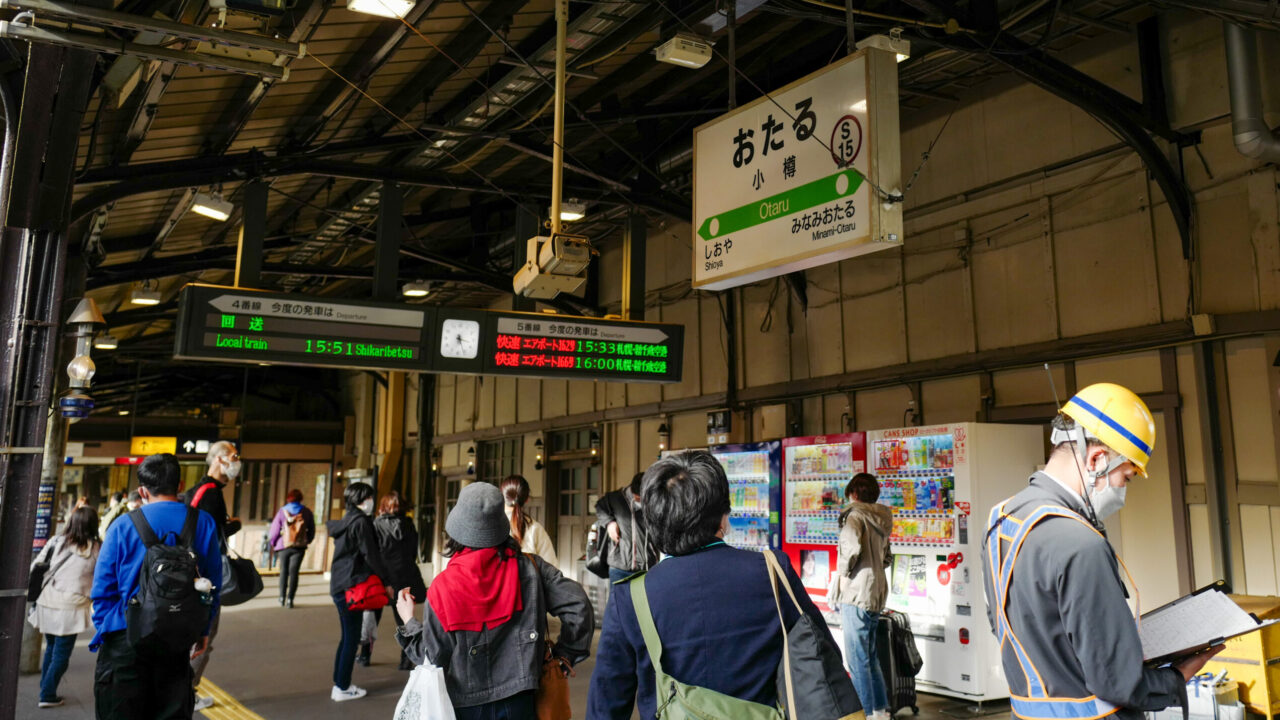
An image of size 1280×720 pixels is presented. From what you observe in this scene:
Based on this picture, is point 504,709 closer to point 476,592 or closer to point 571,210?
point 476,592

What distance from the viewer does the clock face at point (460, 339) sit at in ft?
23.8

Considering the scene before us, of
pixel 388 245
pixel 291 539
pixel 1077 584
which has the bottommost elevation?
pixel 291 539

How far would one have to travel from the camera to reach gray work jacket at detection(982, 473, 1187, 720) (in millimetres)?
2148

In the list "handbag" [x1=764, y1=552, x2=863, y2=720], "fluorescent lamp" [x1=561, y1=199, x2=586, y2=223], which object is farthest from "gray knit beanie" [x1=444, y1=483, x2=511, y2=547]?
"fluorescent lamp" [x1=561, y1=199, x2=586, y2=223]

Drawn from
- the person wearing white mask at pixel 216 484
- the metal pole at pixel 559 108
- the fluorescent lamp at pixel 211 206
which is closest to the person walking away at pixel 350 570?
the person wearing white mask at pixel 216 484

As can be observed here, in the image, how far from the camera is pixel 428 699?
2922 millimetres

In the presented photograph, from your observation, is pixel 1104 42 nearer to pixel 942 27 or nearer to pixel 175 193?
pixel 942 27

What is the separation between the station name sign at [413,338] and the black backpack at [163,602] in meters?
2.54

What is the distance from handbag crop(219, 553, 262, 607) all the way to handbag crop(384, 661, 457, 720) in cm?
227

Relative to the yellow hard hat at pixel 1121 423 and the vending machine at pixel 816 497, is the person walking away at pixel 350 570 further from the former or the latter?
the yellow hard hat at pixel 1121 423

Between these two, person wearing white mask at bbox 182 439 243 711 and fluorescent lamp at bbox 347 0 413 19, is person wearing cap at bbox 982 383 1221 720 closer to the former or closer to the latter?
fluorescent lamp at bbox 347 0 413 19

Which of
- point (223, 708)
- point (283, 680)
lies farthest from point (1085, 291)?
point (283, 680)

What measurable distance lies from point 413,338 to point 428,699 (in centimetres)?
460

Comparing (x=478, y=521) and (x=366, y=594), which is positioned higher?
(x=478, y=521)
